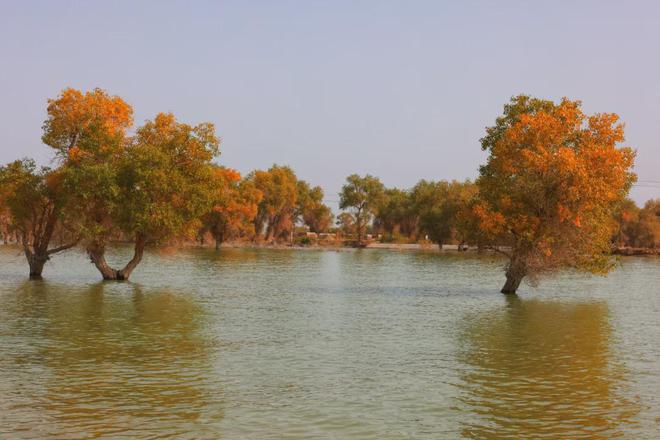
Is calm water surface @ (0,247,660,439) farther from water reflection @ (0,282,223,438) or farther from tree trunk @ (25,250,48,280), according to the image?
tree trunk @ (25,250,48,280)

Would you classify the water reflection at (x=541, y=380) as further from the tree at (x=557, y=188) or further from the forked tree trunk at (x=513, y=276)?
the forked tree trunk at (x=513, y=276)

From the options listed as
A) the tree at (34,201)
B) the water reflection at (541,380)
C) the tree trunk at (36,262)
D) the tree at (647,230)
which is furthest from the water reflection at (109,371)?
the tree at (647,230)

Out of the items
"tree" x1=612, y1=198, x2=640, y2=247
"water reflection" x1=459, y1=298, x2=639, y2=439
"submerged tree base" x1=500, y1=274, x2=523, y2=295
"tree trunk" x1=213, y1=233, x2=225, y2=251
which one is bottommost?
"water reflection" x1=459, y1=298, x2=639, y2=439

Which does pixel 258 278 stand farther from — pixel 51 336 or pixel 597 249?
pixel 51 336

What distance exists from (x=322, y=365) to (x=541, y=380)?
7838 mm

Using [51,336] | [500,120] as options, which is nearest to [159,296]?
[51,336]

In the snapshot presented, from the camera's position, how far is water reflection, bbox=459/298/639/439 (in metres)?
19.3

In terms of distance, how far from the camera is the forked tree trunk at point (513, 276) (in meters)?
55.2

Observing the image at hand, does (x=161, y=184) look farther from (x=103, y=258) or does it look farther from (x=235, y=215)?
(x=235, y=215)

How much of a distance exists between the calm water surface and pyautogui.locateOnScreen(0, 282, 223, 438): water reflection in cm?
8

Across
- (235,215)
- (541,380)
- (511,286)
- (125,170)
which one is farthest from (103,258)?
(235,215)

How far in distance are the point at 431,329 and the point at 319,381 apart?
14.3 m

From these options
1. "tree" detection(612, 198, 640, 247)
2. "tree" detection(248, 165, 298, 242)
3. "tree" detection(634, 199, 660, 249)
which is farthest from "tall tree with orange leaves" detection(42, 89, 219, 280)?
"tree" detection(634, 199, 660, 249)

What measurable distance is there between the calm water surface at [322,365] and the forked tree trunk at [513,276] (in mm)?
2669
